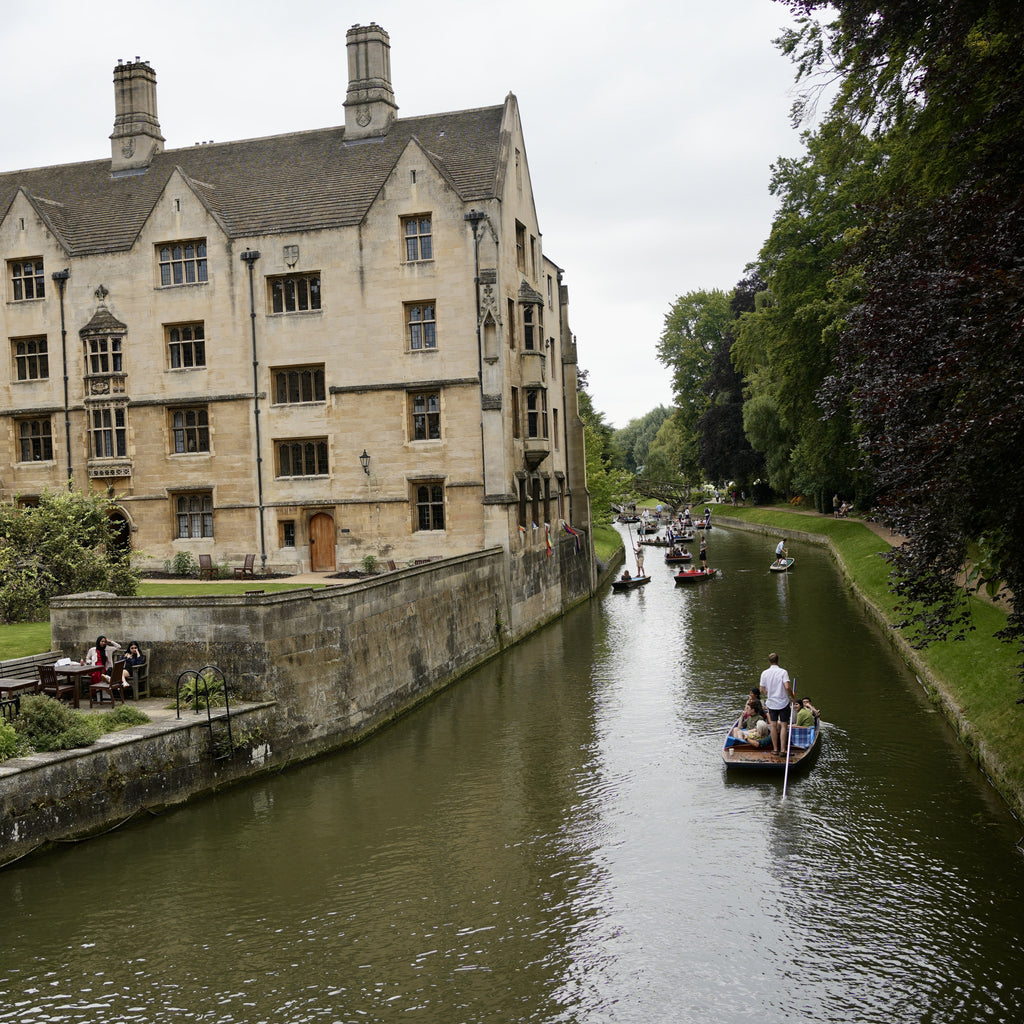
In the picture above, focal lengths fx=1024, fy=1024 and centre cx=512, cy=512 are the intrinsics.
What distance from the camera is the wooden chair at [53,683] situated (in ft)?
56.3

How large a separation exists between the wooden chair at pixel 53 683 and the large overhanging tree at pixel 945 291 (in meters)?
13.3

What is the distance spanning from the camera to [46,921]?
39.4 feet

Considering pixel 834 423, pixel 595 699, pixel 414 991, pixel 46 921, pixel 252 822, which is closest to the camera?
pixel 414 991

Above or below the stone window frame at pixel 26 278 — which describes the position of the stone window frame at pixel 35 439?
below

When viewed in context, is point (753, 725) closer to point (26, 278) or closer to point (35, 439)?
point (35, 439)

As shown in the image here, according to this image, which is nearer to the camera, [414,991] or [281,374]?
[414,991]

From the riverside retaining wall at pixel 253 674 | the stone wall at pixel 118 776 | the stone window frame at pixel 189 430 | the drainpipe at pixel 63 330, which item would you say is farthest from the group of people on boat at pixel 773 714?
the drainpipe at pixel 63 330

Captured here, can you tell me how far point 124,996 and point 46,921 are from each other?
224 centimetres

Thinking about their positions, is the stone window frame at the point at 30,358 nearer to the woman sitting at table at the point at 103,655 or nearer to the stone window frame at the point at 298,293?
the stone window frame at the point at 298,293

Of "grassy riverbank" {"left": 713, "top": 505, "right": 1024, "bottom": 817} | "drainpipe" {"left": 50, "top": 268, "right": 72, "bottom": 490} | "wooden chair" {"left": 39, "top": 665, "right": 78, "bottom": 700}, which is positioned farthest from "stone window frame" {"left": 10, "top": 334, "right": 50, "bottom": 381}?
"grassy riverbank" {"left": 713, "top": 505, "right": 1024, "bottom": 817}

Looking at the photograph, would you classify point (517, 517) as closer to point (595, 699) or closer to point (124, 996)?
point (595, 699)

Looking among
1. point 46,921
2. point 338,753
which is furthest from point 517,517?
point 46,921

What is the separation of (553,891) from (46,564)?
1719 cm

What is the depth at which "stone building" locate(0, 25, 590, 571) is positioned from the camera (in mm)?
30906
